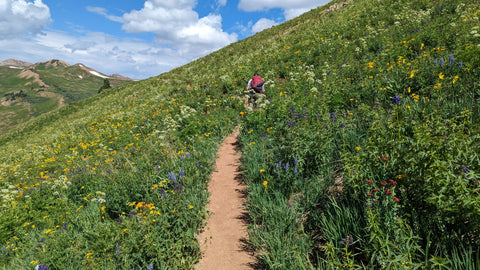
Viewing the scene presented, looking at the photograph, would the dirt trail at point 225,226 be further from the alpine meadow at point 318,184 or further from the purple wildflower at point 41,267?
the purple wildflower at point 41,267

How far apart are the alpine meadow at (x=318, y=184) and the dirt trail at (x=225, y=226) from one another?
0.21m

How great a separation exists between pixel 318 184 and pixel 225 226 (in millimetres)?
2135

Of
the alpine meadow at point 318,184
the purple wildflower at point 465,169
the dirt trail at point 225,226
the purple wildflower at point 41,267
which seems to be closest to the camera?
the purple wildflower at point 465,169

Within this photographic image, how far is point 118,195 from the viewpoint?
5551 mm

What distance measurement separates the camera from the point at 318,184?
450 cm

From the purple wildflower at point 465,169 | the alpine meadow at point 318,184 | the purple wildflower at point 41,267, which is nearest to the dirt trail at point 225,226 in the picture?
the alpine meadow at point 318,184

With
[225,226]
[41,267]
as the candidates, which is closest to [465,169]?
[225,226]

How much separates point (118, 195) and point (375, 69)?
357 inches

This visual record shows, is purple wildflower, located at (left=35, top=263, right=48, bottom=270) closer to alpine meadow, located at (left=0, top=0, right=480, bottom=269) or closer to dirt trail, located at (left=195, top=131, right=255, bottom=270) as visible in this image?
alpine meadow, located at (left=0, top=0, right=480, bottom=269)

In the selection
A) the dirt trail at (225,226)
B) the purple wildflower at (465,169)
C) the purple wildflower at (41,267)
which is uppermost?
the purple wildflower at (465,169)

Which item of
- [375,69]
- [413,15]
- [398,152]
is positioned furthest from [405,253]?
[413,15]

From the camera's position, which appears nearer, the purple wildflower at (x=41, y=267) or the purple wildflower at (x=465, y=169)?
the purple wildflower at (x=465, y=169)

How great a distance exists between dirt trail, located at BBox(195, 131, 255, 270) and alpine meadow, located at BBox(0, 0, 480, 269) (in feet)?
0.71

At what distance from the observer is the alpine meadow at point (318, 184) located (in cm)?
256
